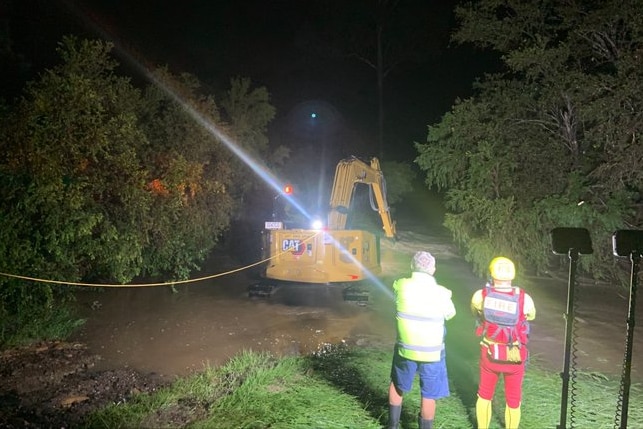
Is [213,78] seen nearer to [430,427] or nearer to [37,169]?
[37,169]

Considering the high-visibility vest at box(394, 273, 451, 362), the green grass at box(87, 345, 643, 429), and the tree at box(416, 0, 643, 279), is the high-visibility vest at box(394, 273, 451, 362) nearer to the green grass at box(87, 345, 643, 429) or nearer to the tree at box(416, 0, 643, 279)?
the green grass at box(87, 345, 643, 429)

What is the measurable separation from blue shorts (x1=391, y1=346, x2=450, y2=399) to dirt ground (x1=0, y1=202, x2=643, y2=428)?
125 centimetres

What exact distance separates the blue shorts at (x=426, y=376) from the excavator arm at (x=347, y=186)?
715 centimetres

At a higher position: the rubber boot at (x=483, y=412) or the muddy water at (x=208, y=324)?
the rubber boot at (x=483, y=412)

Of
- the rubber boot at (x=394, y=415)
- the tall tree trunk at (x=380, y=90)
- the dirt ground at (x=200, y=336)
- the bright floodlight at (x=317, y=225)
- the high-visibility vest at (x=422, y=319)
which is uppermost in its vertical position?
the tall tree trunk at (x=380, y=90)

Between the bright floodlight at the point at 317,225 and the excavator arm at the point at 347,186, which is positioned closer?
the bright floodlight at the point at 317,225

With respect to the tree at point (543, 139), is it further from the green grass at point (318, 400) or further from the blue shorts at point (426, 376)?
the blue shorts at point (426, 376)

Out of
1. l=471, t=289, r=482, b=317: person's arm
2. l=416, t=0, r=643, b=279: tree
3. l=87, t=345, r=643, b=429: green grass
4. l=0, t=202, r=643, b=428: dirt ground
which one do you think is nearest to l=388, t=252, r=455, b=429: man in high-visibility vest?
l=471, t=289, r=482, b=317: person's arm

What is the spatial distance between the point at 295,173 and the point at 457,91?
10.3 meters

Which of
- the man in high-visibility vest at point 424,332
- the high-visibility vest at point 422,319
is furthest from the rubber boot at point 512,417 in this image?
the high-visibility vest at point 422,319

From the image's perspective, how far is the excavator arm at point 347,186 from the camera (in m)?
11.5

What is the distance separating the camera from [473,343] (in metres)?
8.33

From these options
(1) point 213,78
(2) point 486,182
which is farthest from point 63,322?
(1) point 213,78

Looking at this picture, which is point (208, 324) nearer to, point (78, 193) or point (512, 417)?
Answer: point (78, 193)
